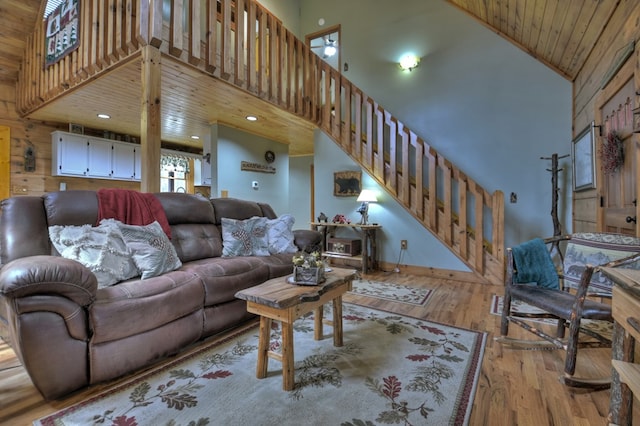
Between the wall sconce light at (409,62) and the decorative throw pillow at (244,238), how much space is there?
142 inches

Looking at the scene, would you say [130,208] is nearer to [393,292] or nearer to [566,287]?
[393,292]

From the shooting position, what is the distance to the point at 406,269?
4.38m

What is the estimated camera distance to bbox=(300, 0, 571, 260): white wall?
3.96 metres

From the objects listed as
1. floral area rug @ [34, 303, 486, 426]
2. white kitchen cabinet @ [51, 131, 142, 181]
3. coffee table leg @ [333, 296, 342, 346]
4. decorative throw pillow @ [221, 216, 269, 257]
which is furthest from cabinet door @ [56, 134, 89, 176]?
coffee table leg @ [333, 296, 342, 346]

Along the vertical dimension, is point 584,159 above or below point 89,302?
above

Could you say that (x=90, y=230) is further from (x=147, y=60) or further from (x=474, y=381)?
(x=474, y=381)

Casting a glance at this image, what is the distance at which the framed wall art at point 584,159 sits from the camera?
292 cm

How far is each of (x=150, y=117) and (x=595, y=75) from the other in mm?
4373

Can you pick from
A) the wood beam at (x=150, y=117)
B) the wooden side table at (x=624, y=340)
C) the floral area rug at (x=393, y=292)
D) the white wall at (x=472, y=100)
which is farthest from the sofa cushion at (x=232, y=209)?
the wooden side table at (x=624, y=340)

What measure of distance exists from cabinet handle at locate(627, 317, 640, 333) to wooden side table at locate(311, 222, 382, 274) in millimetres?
3271

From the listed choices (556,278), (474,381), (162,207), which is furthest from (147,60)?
(556,278)

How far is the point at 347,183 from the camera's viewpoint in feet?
15.6

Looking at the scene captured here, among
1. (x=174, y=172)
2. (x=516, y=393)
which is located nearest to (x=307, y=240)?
(x=516, y=393)

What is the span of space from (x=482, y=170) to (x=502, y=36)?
1854 mm
